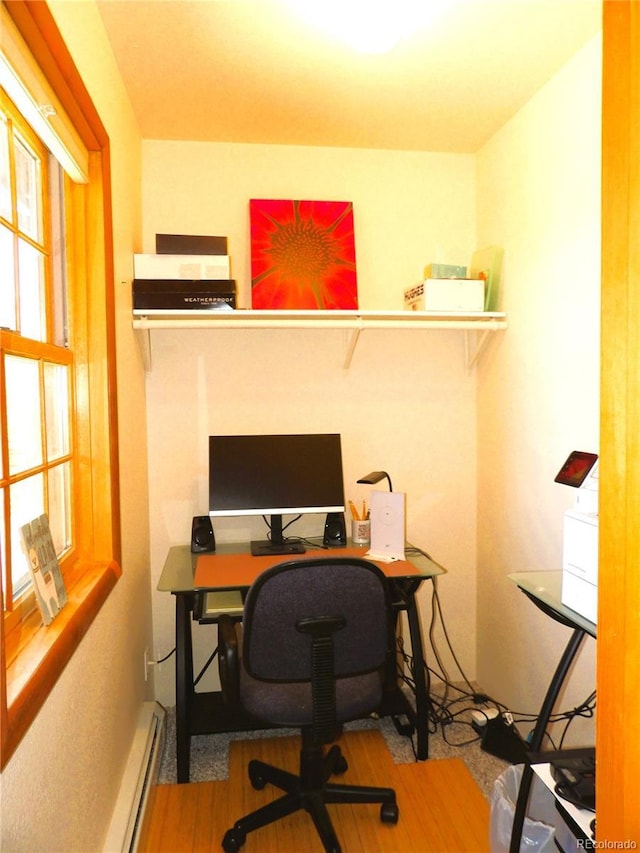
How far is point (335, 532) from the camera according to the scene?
259 centimetres

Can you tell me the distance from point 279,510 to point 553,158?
1.76 m

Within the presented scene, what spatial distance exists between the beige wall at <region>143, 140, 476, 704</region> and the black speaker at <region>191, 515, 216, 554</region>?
115 mm

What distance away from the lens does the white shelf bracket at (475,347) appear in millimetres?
2707

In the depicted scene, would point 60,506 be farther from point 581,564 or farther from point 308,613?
point 581,564

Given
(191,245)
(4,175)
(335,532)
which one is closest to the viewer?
(4,175)

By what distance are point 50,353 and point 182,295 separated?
34.4 inches

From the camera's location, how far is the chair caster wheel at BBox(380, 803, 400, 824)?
1912 mm

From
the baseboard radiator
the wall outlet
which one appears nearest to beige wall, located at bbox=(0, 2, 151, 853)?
the baseboard radiator

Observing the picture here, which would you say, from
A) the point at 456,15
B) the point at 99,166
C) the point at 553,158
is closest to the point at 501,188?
the point at 553,158

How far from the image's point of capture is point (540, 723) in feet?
5.38

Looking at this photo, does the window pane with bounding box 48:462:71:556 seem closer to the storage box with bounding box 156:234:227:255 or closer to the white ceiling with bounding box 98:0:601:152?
the storage box with bounding box 156:234:227:255

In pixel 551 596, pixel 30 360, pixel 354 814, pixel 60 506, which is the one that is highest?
pixel 30 360

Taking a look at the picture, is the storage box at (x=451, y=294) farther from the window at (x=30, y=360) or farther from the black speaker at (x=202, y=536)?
the window at (x=30, y=360)

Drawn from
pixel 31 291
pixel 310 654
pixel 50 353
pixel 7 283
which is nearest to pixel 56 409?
pixel 50 353
